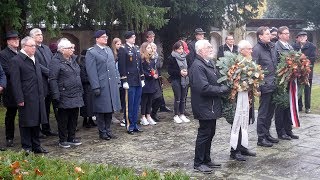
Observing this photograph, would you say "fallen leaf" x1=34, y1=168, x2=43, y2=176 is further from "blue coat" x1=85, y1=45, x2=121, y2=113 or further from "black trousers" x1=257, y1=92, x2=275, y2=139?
"black trousers" x1=257, y1=92, x2=275, y2=139

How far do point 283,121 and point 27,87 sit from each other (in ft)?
15.9

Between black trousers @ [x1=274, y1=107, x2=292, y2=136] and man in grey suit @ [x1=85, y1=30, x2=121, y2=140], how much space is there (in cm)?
315

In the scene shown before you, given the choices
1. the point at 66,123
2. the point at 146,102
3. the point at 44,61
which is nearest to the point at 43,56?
the point at 44,61

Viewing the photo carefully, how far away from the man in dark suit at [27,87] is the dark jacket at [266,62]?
3.86m

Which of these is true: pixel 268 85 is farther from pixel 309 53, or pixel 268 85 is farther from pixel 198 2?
pixel 198 2

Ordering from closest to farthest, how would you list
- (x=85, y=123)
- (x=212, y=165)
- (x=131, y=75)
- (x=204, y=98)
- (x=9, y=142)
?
(x=204, y=98), (x=212, y=165), (x=9, y=142), (x=131, y=75), (x=85, y=123)

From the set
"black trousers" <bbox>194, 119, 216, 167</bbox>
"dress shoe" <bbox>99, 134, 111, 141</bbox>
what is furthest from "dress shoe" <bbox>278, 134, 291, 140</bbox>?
"dress shoe" <bbox>99, 134, 111, 141</bbox>

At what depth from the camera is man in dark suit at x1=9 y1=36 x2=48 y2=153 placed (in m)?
7.28

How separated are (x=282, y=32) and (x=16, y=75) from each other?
194 inches

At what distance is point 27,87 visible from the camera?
7406mm

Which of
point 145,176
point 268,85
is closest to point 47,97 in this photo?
point 268,85

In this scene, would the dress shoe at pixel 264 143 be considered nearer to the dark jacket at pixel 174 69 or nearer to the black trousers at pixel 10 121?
the dark jacket at pixel 174 69

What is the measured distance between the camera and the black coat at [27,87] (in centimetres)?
728

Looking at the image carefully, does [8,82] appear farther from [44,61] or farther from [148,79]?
[148,79]
